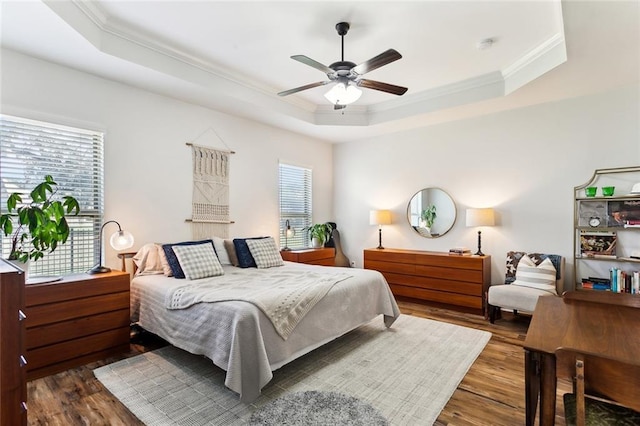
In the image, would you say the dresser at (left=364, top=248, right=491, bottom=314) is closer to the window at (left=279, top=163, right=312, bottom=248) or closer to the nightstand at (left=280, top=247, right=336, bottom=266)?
the nightstand at (left=280, top=247, right=336, bottom=266)

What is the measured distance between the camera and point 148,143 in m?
3.60

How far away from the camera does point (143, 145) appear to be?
11.7ft

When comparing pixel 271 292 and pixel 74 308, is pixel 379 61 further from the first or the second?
pixel 74 308

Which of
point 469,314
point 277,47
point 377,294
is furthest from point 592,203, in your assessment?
point 277,47

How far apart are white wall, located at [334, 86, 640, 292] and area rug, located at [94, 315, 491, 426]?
1777mm

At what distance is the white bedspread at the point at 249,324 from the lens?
203cm

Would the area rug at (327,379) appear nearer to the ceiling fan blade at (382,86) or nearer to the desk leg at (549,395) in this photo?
the desk leg at (549,395)

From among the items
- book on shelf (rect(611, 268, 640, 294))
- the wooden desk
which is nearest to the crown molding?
book on shelf (rect(611, 268, 640, 294))

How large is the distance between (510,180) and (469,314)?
191cm

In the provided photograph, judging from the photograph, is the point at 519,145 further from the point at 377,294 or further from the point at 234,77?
the point at 234,77

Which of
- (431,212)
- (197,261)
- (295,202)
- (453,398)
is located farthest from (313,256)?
(453,398)

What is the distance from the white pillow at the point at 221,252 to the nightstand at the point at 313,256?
113 centimetres

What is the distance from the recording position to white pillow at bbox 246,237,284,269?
3801 millimetres

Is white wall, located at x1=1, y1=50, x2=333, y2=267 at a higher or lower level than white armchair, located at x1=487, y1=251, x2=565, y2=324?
higher
